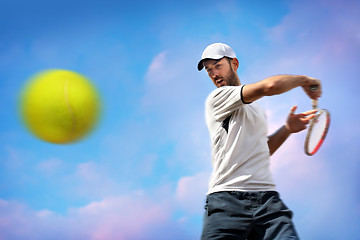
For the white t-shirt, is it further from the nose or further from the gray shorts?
the nose

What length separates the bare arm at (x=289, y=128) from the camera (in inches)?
165

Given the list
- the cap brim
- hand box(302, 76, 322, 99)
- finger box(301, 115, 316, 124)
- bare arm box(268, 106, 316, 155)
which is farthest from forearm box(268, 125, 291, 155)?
the cap brim

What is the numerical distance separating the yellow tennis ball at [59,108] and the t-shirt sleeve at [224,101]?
12.1 ft

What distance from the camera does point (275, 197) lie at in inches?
138

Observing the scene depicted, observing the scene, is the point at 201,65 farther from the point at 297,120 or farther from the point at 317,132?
the point at 317,132

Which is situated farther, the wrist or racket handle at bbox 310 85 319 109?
the wrist

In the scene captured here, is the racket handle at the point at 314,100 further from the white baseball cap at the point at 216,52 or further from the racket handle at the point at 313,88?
the white baseball cap at the point at 216,52

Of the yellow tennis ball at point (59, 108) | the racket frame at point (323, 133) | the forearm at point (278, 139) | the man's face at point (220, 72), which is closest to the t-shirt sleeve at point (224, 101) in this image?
the man's face at point (220, 72)

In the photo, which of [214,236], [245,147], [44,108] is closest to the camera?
[214,236]

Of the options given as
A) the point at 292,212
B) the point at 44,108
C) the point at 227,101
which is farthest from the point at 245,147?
the point at 44,108

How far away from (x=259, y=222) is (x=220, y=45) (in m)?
1.76

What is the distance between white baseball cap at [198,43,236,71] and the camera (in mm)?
4117

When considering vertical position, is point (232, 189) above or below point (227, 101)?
below

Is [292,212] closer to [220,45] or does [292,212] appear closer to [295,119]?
[295,119]
